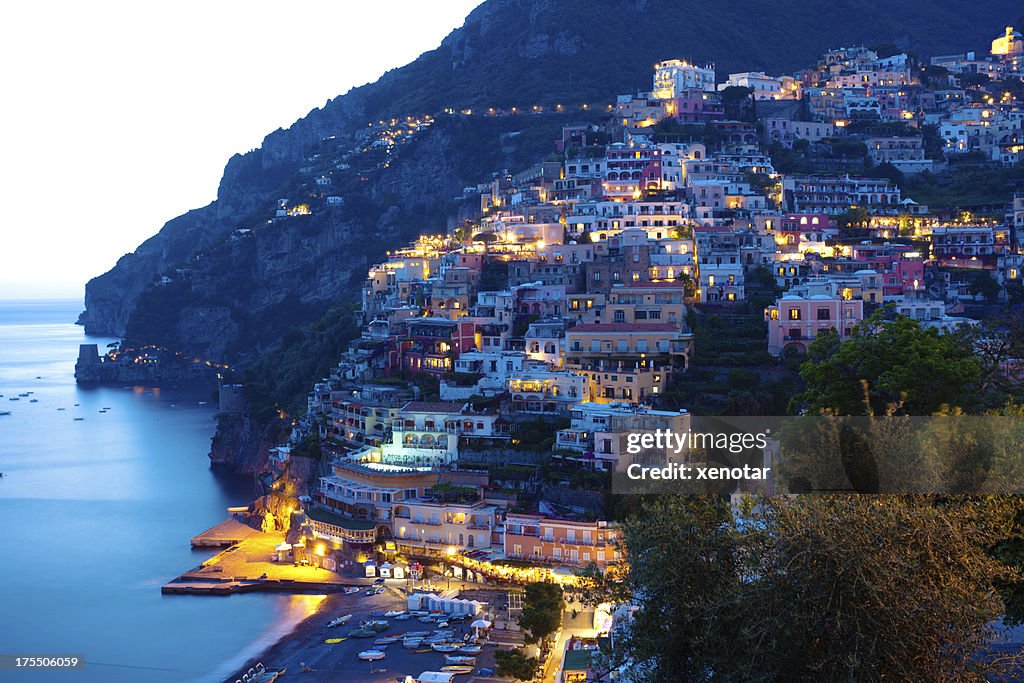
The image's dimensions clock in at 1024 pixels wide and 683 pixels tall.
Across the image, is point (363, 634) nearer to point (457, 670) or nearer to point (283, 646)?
point (283, 646)

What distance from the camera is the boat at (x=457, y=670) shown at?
19.8m

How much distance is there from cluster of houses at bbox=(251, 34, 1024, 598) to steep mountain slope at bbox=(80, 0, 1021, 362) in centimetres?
1427

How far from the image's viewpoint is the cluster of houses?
26766 mm

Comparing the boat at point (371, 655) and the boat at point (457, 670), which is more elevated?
the boat at point (457, 670)

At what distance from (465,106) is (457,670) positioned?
52.9 metres

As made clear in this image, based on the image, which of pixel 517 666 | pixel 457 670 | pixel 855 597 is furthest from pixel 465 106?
pixel 855 597

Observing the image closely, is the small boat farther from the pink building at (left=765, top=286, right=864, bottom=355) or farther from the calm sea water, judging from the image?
the pink building at (left=765, top=286, right=864, bottom=355)

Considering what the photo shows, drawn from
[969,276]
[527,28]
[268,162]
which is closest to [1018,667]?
[969,276]

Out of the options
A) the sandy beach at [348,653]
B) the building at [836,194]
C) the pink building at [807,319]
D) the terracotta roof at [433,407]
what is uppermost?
Result: the building at [836,194]

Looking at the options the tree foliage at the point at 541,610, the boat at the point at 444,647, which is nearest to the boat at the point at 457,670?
the boat at the point at 444,647

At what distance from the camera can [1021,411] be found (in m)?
11.4

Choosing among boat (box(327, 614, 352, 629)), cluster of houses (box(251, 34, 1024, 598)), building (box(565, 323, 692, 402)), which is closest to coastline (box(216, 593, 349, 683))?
boat (box(327, 614, 352, 629))

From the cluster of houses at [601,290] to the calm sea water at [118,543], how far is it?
3804mm

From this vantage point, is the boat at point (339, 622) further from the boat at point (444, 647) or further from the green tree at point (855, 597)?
the green tree at point (855, 597)
